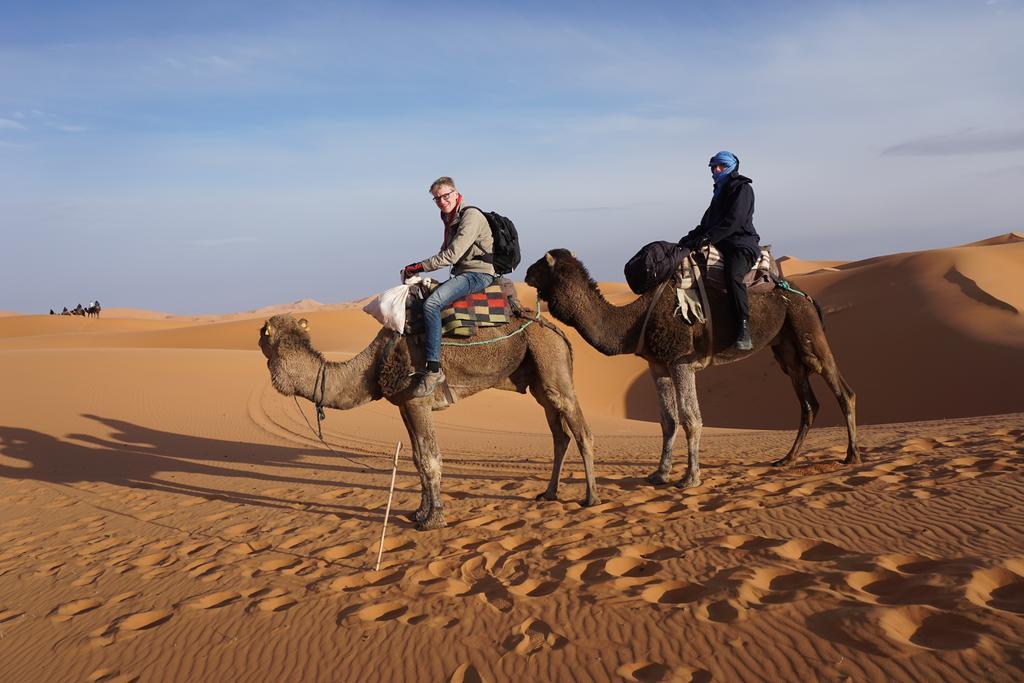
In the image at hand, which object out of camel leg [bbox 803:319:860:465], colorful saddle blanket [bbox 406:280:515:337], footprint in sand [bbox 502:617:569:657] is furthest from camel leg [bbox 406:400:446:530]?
camel leg [bbox 803:319:860:465]

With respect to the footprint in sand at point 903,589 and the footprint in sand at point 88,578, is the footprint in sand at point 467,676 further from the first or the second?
the footprint in sand at point 88,578

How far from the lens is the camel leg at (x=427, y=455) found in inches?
256

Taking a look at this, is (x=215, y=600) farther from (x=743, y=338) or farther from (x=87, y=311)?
(x=87, y=311)

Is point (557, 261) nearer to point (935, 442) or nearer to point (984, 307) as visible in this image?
point (935, 442)

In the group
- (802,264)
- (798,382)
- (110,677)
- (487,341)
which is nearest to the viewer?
(110,677)

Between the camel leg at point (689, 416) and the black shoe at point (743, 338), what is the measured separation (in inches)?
21.4

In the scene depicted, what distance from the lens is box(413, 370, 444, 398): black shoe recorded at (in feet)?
21.0

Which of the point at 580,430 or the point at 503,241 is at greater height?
the point at 503,241

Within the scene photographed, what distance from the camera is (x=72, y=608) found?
18.0ft

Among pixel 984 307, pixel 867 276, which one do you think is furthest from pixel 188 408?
pixel 867 276

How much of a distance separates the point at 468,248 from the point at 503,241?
366mm

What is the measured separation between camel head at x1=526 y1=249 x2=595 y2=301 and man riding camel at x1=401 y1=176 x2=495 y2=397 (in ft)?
2.41

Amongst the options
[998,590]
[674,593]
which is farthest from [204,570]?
[998,590]

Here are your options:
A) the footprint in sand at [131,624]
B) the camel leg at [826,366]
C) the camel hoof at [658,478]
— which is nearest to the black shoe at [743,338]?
the camel leg at [826,366]
